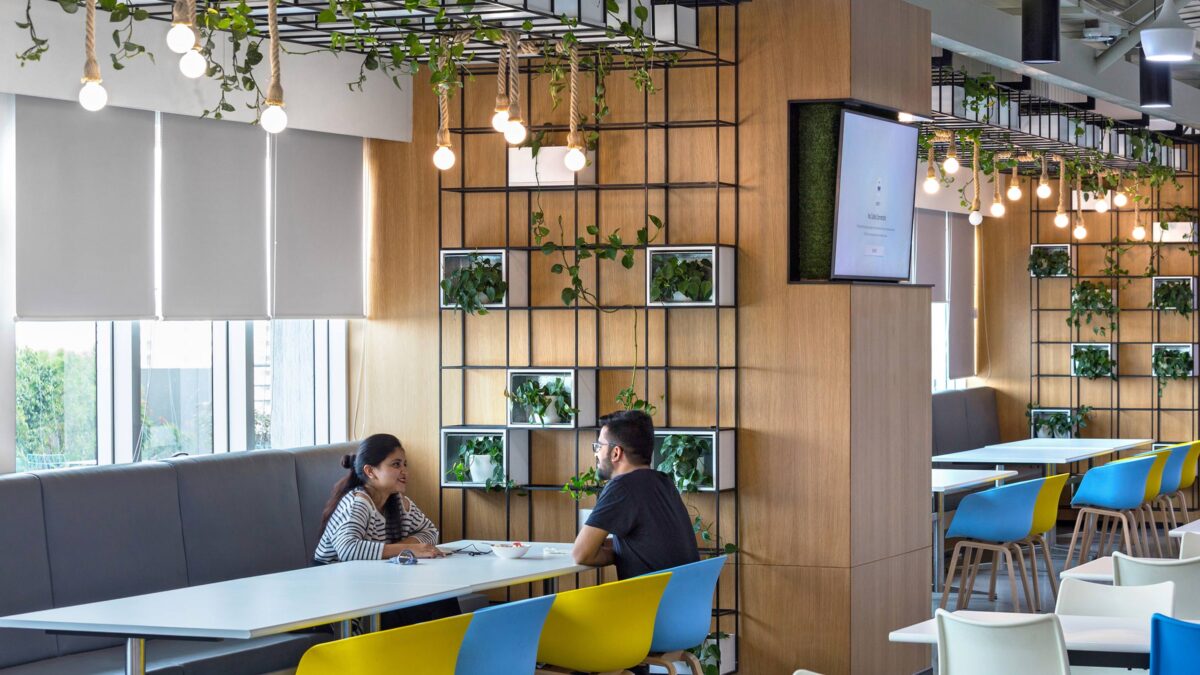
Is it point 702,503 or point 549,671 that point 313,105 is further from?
point 549,671

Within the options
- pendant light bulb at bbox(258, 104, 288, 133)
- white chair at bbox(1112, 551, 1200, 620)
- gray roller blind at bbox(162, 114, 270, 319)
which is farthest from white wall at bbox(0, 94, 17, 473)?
white chair at bbox(1112, 551, 1200, 620)

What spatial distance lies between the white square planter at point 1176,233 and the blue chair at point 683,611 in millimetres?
9801

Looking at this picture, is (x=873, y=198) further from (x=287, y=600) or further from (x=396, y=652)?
(x=396, y=652)

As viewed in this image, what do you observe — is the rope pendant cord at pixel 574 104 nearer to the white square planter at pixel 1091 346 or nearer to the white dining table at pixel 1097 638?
the white dining table at pixel 1097 638

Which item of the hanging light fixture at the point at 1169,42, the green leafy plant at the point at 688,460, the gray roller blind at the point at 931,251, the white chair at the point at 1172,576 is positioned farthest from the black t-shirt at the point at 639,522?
the gray roller blind at the point at 931,251

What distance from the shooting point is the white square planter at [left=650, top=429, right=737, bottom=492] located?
280 inches

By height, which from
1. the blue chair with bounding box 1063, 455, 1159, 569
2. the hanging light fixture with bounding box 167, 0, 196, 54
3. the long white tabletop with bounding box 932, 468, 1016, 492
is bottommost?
the blue chair with bounding box 1063, 455, 1159, 569

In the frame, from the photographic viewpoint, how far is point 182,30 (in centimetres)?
435

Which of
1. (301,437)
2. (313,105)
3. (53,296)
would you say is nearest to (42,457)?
(53,296)

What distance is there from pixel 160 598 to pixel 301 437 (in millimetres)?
3236

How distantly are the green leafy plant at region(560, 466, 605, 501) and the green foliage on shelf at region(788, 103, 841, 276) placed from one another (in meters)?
1.39

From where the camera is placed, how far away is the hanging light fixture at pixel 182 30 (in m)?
A: 4.35

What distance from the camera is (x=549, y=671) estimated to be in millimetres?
5508

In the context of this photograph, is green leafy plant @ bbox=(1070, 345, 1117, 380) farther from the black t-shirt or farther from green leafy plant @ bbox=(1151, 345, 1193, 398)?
the black t-shirt
